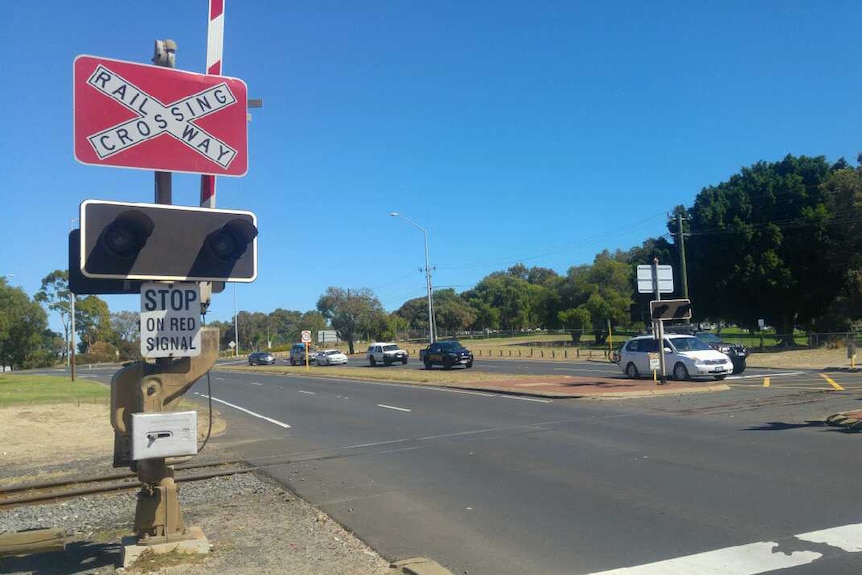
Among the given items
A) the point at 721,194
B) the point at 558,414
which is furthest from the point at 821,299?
the point at 558,414

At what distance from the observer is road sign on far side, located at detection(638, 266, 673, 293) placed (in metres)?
24.4

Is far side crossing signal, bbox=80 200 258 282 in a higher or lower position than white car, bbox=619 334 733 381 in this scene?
higher

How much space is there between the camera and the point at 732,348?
2831 centimetres

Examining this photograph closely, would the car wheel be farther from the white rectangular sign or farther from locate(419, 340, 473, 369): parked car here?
the white rectangular sign

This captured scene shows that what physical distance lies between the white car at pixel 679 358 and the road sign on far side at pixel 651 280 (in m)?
2.24

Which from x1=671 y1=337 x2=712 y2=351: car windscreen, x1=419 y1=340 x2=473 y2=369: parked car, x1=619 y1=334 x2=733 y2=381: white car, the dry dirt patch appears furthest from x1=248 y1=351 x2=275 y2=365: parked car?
the dry dirt patch

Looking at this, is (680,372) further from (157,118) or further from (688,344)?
(157,118)

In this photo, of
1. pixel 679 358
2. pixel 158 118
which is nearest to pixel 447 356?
pixel 679 358

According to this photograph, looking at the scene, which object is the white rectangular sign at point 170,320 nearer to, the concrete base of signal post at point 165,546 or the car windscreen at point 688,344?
the concrete base of signal post at point 165,546

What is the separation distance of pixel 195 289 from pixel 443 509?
4.07 metres

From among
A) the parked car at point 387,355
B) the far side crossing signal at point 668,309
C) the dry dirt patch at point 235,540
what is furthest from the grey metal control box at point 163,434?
the parked car at point 387,355

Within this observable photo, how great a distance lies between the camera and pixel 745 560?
595cm

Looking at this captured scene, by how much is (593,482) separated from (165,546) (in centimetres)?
553

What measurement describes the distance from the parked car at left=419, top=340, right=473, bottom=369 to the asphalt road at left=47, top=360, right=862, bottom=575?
22.6 m
